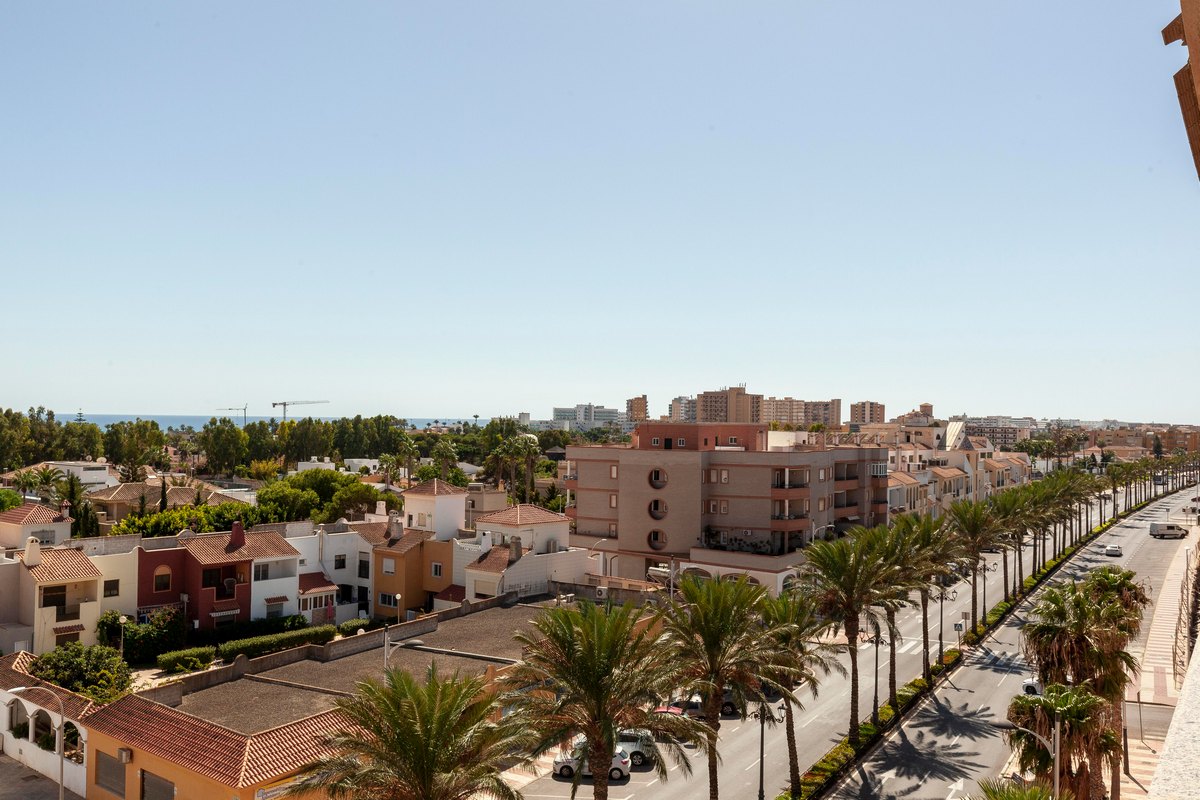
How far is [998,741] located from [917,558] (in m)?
9.26

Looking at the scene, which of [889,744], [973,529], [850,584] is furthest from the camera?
[973,529]

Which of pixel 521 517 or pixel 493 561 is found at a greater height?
pixel 521 517

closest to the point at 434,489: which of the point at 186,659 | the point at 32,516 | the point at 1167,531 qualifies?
the point at 186,659

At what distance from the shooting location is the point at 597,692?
25844mm

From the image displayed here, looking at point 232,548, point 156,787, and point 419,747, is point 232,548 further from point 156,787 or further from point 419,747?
point 419,747

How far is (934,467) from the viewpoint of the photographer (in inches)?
4547

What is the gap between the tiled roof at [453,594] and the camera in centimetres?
6425

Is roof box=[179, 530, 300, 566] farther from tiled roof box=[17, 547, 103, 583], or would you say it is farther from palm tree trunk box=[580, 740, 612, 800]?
palm tree trunk box=[580, 740, 612, 800]

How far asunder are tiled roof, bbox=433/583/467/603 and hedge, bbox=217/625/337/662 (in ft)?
26.7

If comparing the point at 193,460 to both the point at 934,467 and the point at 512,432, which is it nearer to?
the point at 512,432

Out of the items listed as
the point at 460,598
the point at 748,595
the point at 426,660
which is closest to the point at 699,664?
the point at 748,595

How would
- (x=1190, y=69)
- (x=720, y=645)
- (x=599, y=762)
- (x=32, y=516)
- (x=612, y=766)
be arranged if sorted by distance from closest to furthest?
1. (x=1190, y=69)
2. (x=599, y=762)
3. (x=720, y=645)
4. (x=612, y=766)
5. (x=32, y=516)

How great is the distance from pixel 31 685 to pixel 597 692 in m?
30.4

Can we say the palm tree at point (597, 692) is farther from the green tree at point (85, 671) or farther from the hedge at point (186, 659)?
the hedge at point (186, 659)
